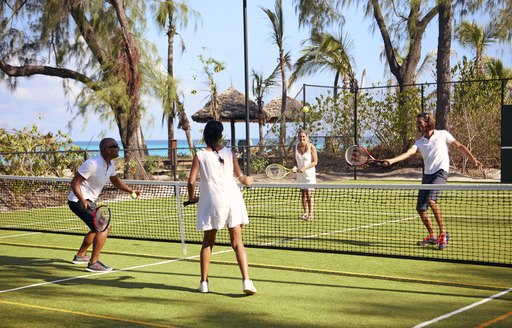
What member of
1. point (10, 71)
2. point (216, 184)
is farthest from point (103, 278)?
point (10, 71)

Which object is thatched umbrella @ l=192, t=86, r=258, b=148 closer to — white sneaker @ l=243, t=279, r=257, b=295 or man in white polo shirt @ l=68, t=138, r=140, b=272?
man in white polo shirt @ l=68, t=138, r=140, b=272

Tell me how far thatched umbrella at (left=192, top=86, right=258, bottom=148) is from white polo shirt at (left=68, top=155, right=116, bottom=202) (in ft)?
97.6

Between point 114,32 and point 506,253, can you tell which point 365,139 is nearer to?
point 114,32

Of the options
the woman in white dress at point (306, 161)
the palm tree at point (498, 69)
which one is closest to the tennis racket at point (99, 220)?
the woman in white dress at point (306, 161)

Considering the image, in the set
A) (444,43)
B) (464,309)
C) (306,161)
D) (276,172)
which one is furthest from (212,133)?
(444,43)

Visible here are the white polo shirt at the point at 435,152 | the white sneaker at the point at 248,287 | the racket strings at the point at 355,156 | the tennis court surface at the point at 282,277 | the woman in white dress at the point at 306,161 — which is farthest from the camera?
the woman in white dress at the point at 306,161

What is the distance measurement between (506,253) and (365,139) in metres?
19.9

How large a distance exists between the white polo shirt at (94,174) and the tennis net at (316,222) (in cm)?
127

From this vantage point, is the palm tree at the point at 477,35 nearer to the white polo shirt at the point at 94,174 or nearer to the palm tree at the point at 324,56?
the palm tree at the point at 324,56

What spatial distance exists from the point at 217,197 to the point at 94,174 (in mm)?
A: 2304

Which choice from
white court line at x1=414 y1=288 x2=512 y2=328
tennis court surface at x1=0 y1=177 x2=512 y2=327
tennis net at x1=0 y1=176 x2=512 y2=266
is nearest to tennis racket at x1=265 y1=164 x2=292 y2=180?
tennis net at x1=0 y1=176 x2=512 y2=266

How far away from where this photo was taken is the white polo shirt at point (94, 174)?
9.08 m

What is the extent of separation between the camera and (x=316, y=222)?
46.4ft

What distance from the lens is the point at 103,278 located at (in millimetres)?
8766
